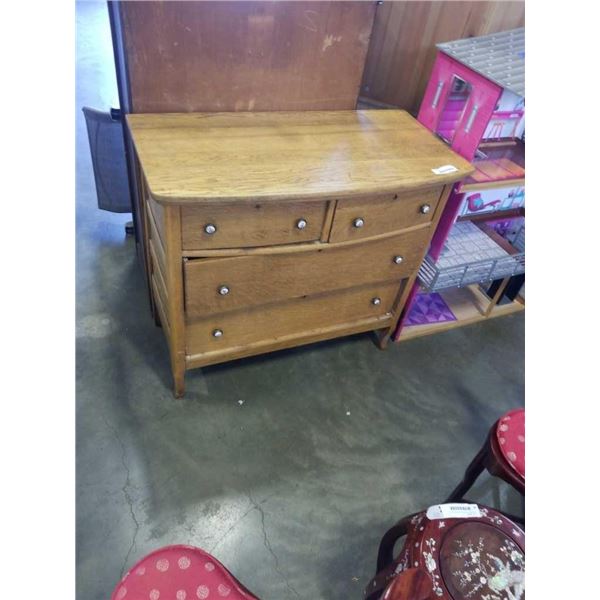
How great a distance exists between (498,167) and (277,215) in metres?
1.03

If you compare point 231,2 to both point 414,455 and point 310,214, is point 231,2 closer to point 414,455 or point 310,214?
point 310,214

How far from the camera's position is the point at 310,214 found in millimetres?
1327

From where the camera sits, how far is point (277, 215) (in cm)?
129

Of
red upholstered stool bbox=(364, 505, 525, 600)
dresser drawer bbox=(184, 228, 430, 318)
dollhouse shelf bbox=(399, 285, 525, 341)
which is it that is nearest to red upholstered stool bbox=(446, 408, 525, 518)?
red upholstered stool bbox=(364, 505, 525, 600)

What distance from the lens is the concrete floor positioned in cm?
138

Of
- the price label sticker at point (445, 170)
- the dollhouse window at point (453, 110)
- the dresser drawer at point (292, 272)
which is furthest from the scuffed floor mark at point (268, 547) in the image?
the dollhouse window at point (453, 110)

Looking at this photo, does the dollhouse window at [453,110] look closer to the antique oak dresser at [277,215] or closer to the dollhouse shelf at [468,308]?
the antique oak dresser at [277,215]

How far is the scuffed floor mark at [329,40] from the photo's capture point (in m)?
1.46

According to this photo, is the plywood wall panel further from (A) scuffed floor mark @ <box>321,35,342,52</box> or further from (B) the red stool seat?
(B) the red stool seat

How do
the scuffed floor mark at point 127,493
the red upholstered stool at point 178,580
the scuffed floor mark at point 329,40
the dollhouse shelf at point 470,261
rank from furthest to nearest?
the dollhouse shelf at point 470,261 → the scuffed floor mark at point 329,40 → the scuffed floor mark at point 127,493 → the red upholstered stool at point 178,580

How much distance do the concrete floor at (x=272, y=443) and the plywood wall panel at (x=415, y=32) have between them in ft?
3.55

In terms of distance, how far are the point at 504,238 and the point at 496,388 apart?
2.28ft

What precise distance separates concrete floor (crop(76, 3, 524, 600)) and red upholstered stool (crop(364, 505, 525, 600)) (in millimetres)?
473
